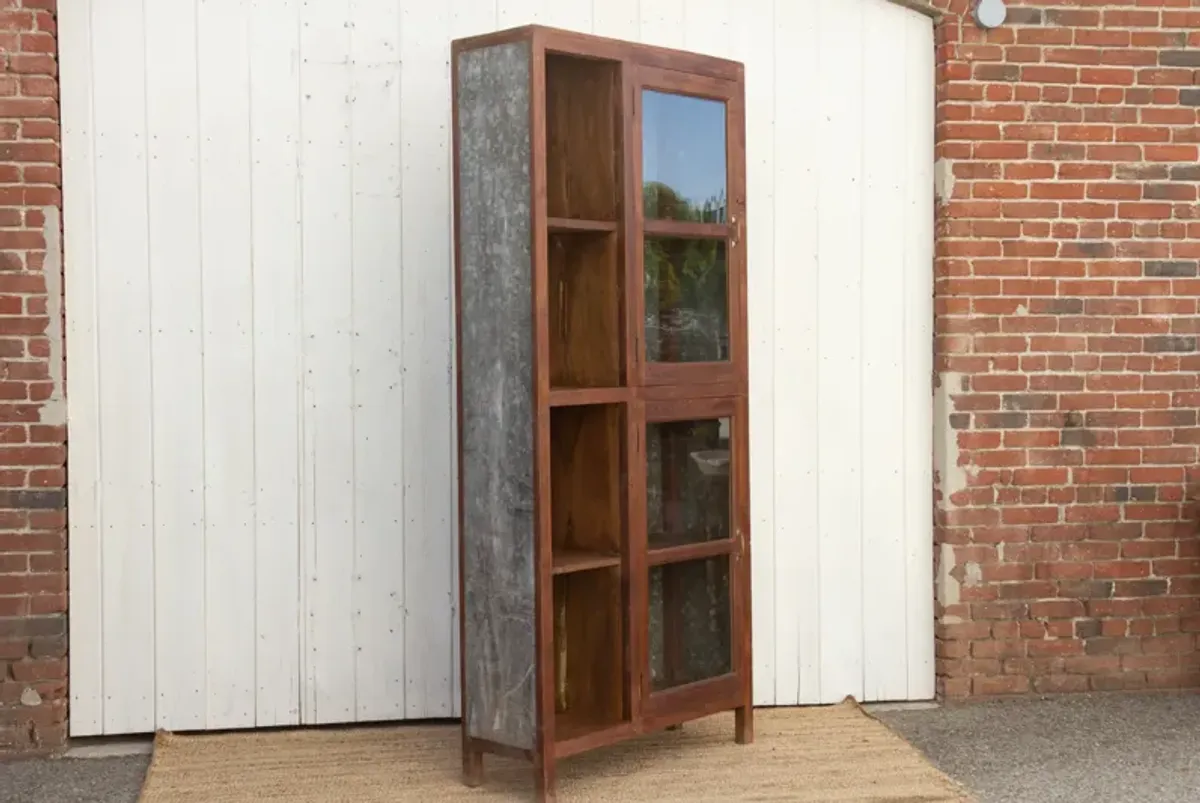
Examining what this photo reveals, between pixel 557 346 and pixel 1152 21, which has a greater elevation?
pixel 1152 21

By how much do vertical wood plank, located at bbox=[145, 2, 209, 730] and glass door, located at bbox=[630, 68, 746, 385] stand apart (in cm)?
152

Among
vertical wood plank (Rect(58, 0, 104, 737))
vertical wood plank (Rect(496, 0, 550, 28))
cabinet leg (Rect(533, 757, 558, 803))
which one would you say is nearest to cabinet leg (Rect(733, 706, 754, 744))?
cabinet leg (Rect(533, 757, 558, 803))

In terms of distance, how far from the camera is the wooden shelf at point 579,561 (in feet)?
13.9

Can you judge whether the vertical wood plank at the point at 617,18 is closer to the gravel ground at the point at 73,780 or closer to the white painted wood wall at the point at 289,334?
the white painted wood wall at the point at 289,334

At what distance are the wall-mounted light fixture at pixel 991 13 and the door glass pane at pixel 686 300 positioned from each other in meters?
1.43

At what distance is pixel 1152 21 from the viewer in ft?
17.5

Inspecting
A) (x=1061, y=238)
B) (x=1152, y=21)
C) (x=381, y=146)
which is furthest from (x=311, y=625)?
(x=1152, y=21)

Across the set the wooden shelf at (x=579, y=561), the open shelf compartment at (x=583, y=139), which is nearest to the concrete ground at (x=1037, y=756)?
the wooden shelf at (x=579, y=561)

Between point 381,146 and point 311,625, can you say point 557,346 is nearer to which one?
point 381,146

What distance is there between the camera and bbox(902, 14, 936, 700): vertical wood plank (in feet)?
17.6

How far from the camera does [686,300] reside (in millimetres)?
4559

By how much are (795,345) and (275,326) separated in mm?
1814

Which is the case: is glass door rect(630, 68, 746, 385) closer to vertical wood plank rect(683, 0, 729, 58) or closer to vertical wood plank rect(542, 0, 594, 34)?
vertical wood plank rect(683, 0, 729, 58)

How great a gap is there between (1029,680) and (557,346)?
2.22m
